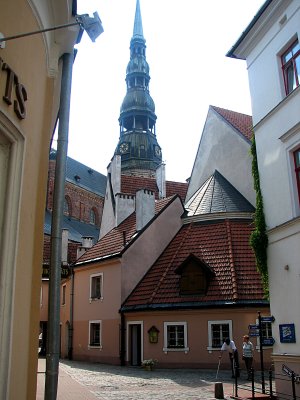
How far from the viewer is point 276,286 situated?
1311 centimetres

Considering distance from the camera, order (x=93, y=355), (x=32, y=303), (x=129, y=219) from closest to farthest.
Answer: (x=32, y=303) → (x=93, y=355) → (x=129, y=219)

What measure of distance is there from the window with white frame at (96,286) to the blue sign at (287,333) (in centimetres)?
1393

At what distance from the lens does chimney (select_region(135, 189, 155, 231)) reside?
26078mm

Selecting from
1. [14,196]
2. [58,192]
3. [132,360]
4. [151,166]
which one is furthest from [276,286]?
[151,166]

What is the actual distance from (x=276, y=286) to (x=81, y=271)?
52.6 feet

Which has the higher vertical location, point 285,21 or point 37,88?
point 285,21

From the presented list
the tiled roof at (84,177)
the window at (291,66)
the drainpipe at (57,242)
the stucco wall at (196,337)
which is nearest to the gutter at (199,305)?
the stucco wall at (196,337)

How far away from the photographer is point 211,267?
72.2 feet

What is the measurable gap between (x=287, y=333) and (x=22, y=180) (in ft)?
30.7

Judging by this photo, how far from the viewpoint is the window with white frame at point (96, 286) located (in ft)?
83.2

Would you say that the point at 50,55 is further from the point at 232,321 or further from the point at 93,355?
the point at 93,355

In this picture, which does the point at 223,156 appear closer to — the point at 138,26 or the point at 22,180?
the point at 22,180

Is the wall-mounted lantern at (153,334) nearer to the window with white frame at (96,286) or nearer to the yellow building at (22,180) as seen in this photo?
A: the window with white frame at (96,286)

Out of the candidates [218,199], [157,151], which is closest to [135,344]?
[218,199]
